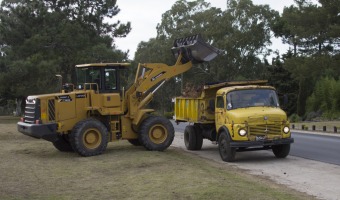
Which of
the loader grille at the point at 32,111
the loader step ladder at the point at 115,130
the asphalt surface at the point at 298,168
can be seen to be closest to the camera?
the asphalt surface at the point at 298,168

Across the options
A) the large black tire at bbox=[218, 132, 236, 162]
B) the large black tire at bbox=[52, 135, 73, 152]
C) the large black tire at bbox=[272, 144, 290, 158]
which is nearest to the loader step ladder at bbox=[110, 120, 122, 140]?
the large black tire at bbox=[52, 135, 73, 152]

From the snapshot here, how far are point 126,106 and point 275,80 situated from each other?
43254 millimetres

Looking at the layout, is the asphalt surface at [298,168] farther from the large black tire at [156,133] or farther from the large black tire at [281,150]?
the large black tire at [156,133]

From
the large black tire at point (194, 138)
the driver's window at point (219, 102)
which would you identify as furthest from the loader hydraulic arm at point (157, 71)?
the driver's window at point (219, 102)

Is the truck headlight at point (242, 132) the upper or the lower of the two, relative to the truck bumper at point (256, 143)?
upper

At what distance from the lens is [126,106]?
18188 millimetres

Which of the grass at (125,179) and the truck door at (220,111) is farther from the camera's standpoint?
the truck door at (220,111)

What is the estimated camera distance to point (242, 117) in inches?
596

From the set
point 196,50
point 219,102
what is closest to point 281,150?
point 219,102

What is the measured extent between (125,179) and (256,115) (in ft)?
17.1

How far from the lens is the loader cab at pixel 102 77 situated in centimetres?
1773

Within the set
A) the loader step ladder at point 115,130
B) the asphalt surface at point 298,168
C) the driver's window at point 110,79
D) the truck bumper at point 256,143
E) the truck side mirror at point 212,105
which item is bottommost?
the asphalt surface at point 298,168

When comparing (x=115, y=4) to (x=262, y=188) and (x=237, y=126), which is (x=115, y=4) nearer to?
(x=237, y=126)

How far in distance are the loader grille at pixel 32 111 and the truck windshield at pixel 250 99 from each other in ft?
20.6
